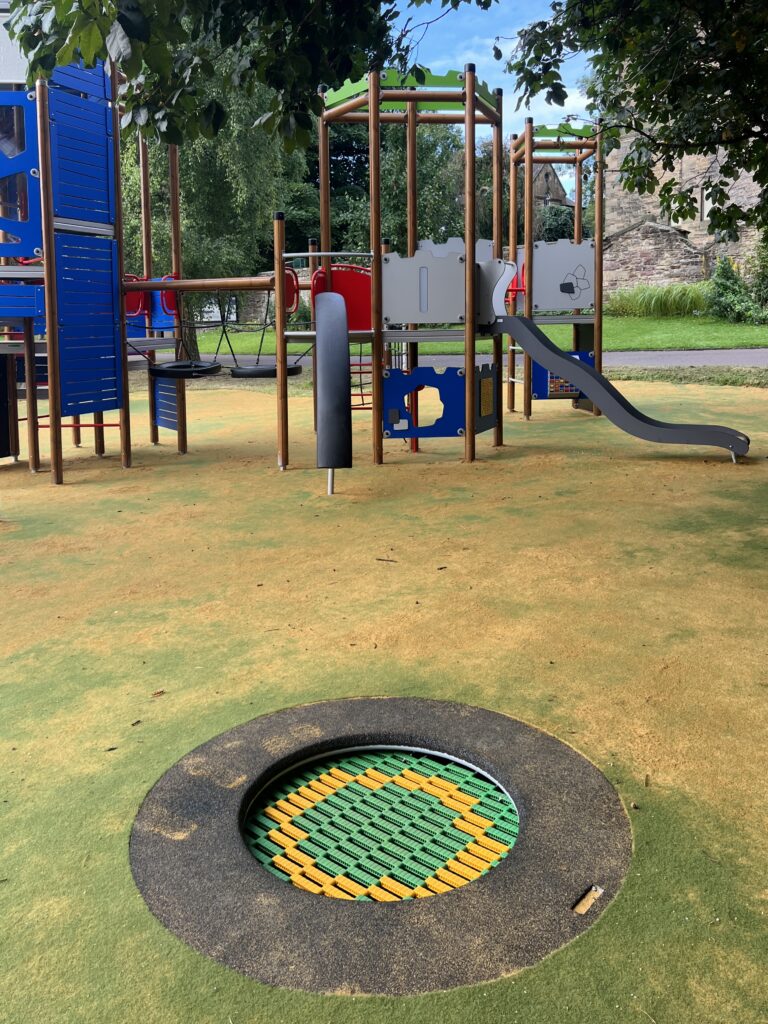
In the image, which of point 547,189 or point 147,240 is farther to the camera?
point 547,189

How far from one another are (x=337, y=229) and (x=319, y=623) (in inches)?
1351

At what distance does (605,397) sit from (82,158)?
4.90 metres

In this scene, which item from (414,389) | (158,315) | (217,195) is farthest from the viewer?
(217,195)

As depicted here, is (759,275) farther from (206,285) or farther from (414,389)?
(206,285)

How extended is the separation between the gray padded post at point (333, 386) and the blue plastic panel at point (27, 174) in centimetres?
240

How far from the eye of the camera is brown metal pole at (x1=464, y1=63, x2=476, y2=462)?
784cm

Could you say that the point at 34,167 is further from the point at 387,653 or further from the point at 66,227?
the point at 387,653

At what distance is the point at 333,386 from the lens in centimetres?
666

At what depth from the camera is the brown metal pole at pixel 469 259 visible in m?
7.84

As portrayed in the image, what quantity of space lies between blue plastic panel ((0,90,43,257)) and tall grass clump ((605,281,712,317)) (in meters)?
22.8

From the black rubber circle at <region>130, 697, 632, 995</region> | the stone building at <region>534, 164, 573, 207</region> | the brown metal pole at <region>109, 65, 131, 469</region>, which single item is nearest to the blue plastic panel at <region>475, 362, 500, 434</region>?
the brown metal pole at <region>109, 65, 131, 469</region>

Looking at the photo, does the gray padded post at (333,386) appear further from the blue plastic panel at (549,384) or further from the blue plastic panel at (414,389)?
the blue plastic panel at (549,384)

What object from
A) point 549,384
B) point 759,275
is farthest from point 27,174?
point 759,275

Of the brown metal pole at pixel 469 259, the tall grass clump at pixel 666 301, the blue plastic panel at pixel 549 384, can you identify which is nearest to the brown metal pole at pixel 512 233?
the blue plastic panel at pixel 549 384
